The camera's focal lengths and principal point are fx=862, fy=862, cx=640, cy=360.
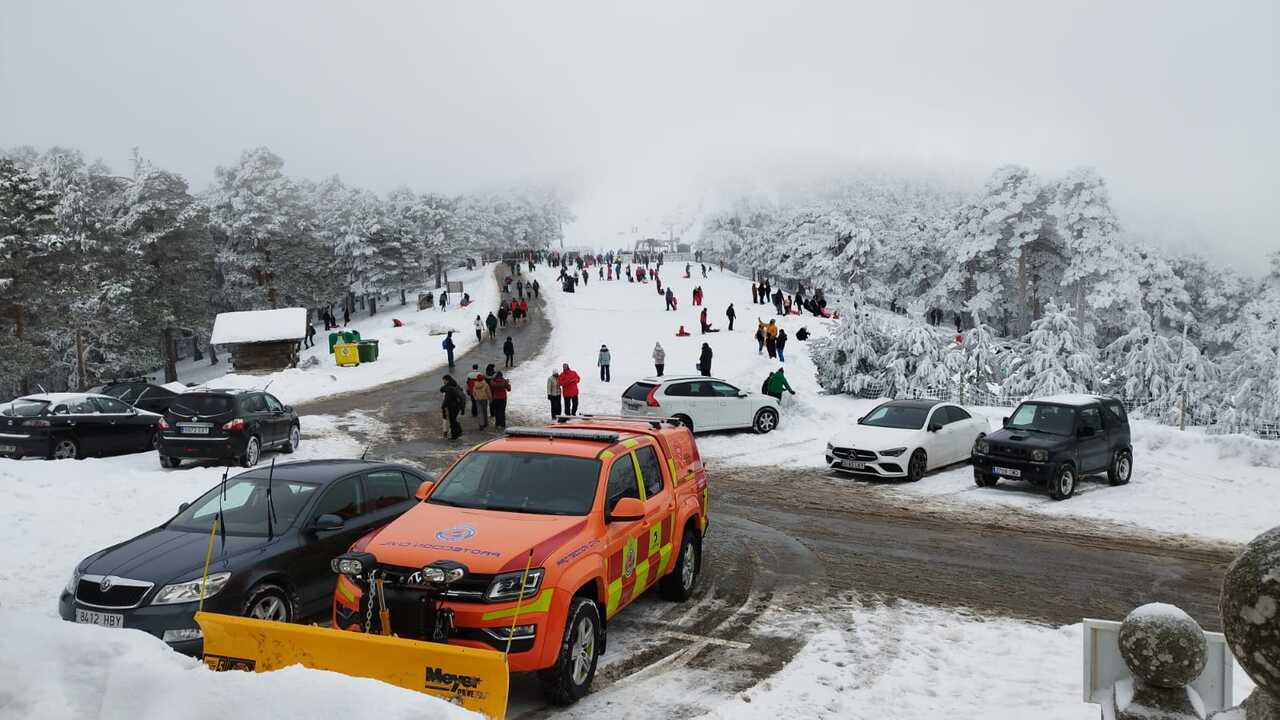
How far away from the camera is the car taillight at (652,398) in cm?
2114

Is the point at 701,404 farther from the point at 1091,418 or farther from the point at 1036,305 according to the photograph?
the point at 1036,305

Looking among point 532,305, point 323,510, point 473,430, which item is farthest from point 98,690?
point 532,305

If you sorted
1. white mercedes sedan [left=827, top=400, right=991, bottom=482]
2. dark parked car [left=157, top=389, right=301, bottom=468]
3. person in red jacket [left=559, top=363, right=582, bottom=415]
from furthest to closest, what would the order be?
person in red jacket [left=559, top=363, right=582, bottom=415], white mercedes sedan [left=827, top=400, right=991, bottom=482], dark parked car [left=157, top=389, right=301, bottom=468]

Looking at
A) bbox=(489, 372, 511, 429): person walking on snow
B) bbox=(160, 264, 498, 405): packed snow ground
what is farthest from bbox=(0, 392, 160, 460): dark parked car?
bbox=(160, 264, 498, 405): packed snow ground

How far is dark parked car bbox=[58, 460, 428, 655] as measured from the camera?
6898 millimetres

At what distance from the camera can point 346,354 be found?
39250mm

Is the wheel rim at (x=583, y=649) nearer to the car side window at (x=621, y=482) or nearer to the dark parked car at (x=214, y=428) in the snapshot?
the car side window at (x=621, y=482)

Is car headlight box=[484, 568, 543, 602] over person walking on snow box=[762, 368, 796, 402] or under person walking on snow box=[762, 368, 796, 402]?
under

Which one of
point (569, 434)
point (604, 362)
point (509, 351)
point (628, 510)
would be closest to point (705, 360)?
point (604, 362)

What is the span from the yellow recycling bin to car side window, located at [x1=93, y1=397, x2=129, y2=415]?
20.6 m

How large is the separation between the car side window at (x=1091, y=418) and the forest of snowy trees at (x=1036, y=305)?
6.13 m

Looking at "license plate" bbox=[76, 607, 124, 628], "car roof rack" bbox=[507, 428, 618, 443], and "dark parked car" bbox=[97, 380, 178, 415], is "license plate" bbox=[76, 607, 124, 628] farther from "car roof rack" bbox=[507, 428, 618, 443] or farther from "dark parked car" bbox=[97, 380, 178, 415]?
"dark parked car" bbox=[97, 380, 178, 415]

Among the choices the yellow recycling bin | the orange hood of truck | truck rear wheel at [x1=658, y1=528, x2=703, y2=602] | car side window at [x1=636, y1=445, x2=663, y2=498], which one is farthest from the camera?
the yellow recycling bin

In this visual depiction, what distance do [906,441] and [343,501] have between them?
11.6 metres
